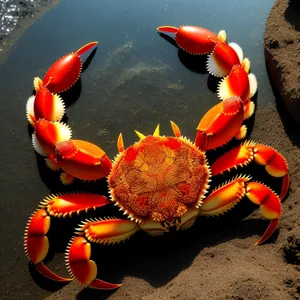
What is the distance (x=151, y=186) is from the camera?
12.2ft

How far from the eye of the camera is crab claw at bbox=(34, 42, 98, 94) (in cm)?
466

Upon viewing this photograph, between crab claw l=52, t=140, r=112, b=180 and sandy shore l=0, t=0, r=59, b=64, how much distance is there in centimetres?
181

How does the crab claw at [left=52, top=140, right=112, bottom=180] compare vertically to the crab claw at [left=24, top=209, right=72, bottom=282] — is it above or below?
above

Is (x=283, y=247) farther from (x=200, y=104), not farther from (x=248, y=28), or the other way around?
(x=248, y=28)

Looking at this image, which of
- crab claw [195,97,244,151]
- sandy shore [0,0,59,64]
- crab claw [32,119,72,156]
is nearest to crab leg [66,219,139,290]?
crab claw [32,119,72,156]

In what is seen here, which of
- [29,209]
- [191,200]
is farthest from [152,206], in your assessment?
[29,209]

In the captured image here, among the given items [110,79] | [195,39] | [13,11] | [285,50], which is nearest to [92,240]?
[110,79]

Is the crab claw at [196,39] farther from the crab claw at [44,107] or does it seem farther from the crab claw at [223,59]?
the crab claw at [44,107]

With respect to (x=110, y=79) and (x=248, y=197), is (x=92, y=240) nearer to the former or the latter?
(x=248, y=197)

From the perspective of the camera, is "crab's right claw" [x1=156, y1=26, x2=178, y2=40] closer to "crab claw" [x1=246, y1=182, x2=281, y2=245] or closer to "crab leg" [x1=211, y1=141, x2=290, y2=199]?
"crab leg" [x1=211, y1=141, x2=290, y2=199]

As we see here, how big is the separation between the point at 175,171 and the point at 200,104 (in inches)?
46.9

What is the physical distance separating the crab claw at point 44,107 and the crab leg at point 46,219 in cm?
85

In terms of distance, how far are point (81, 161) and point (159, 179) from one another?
71 cm

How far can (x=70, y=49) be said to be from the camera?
5.21 meters
